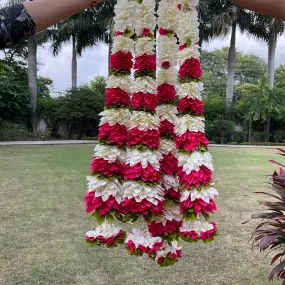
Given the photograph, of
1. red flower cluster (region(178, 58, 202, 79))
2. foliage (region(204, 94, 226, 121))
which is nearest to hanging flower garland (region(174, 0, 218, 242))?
red flower cluster (region(178, 58, 202, 79))

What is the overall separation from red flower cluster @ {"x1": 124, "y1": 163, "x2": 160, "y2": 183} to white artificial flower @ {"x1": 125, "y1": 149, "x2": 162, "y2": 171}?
1 cm

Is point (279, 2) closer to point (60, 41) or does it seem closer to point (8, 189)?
A: point (8, 189)

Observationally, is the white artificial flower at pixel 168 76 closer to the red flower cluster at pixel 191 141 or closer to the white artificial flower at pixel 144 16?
the white artificial flower at pixel 144 16

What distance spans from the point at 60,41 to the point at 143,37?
18871 mm

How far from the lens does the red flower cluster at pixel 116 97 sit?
172 cm

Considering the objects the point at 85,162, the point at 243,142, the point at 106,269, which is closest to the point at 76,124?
the point at 243,142

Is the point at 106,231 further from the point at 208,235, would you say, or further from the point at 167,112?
the point at 167,112

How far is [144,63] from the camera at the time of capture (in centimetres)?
174

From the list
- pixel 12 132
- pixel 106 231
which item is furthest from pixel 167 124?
pixel 12 132

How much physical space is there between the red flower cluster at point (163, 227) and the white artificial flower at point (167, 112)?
0.55m

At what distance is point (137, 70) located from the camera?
1.76 metres

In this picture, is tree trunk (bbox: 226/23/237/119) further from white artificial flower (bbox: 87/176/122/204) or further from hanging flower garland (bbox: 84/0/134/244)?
white artificial flower (bbox: 87/176/122/204)

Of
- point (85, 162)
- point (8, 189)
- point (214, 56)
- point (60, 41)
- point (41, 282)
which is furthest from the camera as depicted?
point (214, 56)

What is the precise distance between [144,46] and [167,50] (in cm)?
19
